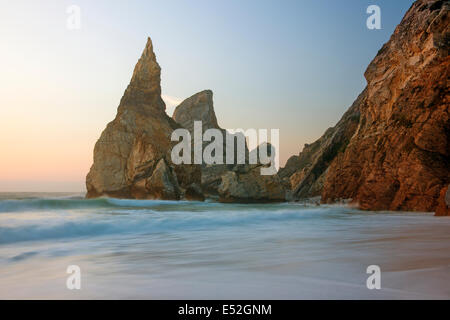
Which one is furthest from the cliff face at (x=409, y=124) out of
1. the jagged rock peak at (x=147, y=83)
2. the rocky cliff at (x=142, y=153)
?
the jagged rock peak at (x=147, y=83)

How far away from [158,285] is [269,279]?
0.99m

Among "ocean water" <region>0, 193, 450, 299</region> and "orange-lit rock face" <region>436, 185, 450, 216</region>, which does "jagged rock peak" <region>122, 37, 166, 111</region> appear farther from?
"ocean water" <region>0, 193, 450, 299</region>

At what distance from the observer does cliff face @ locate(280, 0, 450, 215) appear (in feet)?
42.5

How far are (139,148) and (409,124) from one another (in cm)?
2936

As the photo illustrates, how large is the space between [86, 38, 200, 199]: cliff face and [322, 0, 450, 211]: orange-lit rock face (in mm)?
22520

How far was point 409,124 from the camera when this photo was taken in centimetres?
1447

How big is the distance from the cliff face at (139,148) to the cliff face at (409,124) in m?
21.7

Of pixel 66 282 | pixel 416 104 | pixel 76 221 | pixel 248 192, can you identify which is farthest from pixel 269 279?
pixel 248 192

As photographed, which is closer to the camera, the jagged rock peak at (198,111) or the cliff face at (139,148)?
the cliff face at (139,148)

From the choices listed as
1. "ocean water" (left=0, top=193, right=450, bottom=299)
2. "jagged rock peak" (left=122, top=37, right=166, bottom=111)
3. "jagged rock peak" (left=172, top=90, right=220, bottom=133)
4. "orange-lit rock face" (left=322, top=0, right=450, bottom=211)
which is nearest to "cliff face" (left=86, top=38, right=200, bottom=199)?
"jagged rock peak" (left=122, top=37, right=166, bottom=111)

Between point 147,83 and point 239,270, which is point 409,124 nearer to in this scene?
point 239,270

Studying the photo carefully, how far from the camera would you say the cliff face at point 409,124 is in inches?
510

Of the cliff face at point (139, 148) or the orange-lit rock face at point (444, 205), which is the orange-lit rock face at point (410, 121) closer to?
the orange-lit rock face at point (444, 205)
